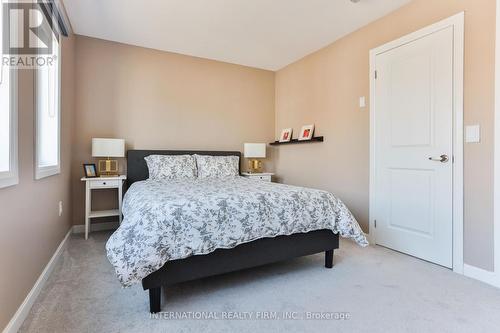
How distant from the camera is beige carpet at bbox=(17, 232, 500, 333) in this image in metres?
1.53

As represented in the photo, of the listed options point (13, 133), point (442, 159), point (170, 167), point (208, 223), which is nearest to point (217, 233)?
point (208, 223)

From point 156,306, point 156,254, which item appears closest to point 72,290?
point 156,306

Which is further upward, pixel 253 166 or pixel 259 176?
pixel 253 166

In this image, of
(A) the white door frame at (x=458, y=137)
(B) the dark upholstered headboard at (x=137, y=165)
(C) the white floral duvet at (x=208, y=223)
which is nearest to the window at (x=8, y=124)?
(C) the white floral duvet at (x=208, y=223)

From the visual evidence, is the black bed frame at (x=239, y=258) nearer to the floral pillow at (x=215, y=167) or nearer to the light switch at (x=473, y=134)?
the light switch at (x=473, y=134)

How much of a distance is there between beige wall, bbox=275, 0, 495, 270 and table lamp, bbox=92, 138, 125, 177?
2.59 metres

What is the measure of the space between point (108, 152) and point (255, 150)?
7.05 feet

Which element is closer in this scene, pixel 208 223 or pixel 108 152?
pixel 208 223

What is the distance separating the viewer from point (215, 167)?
12.2 ft

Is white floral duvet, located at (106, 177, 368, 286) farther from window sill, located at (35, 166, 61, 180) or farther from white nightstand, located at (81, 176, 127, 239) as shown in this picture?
white nightstand, located at (81, 176, 127, 239)

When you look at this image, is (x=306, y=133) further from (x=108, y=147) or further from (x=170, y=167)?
(x=108, y=147)

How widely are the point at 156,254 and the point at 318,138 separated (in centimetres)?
280

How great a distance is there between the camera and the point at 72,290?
6.27 feet

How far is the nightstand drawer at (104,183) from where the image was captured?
10.3 ft
